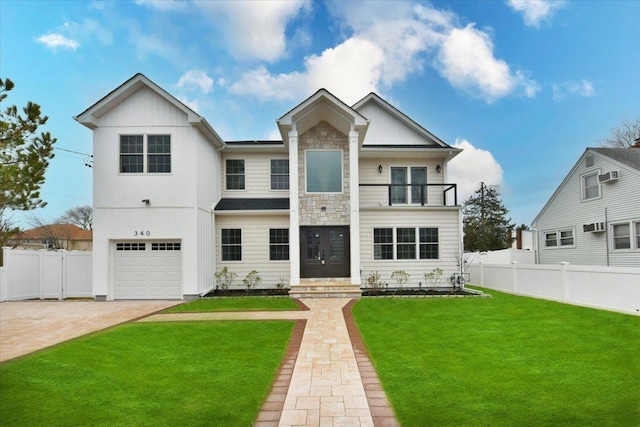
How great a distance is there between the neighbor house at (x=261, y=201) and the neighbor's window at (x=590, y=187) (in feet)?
26.4

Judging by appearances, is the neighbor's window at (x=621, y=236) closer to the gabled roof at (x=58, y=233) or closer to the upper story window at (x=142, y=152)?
the upper story window at (x=142, y=152)

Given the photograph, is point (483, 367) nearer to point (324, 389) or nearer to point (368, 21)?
point (324, 389)

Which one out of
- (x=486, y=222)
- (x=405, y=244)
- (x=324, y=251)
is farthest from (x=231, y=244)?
(x=486, y=222)

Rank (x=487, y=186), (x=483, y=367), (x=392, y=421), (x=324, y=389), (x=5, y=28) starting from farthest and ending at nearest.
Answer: (x=487, y=186)
(x=5, y=28)
(x=483, y=367)
(x=324, y=389)
(x=392, y=421)

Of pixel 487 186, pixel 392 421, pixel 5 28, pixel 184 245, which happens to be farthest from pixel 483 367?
pixel 487 186

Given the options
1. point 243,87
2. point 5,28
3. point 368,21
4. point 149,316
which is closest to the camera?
point 5,28

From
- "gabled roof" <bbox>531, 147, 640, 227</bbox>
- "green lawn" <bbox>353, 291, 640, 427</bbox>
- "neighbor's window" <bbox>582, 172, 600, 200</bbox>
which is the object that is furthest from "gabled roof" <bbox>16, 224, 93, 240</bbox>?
"neighbor's window" <bbox>582, 172, 600, 200</bbox>

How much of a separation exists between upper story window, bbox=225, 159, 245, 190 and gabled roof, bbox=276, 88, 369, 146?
10.3ft

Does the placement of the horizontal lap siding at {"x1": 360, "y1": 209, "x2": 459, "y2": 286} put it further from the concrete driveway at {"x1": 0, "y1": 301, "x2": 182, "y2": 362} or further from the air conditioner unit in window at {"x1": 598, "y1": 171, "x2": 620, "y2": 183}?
the air conditioner unit in window at {"x1": 598, "y1": 171, "x2": 620, "y2": 183}

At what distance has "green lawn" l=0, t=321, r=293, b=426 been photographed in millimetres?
4316

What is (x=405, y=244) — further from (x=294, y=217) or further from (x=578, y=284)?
(x=578, y=284)

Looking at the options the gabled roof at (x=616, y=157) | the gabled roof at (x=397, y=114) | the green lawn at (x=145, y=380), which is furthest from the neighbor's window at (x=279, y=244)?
the gabled roof at (x=616, y=157)

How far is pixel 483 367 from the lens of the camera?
5883 millimetres

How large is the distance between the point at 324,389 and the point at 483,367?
251 centimetres
